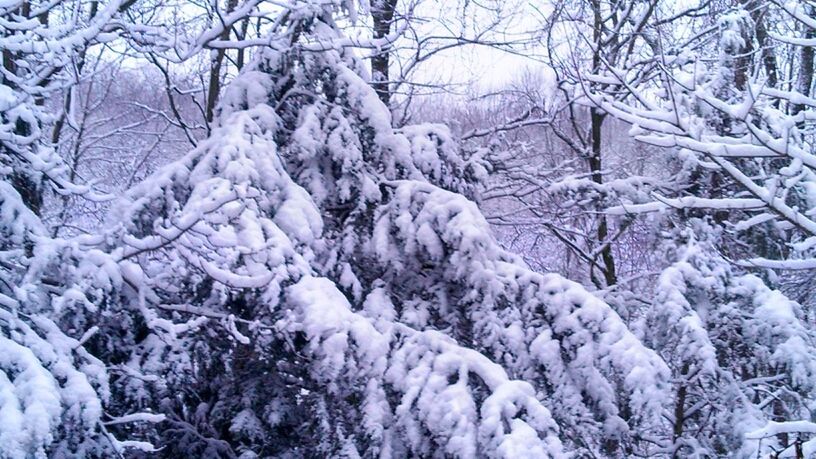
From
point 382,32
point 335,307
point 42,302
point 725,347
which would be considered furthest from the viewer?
point 382,32

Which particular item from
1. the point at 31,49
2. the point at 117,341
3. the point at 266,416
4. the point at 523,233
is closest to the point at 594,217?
the point at 523,233

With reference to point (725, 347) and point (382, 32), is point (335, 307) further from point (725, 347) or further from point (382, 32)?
point (382, 32)

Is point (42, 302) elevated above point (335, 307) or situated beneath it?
elevated above

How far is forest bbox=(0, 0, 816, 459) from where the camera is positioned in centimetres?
302

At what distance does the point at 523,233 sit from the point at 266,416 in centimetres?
423

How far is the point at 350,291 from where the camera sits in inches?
164

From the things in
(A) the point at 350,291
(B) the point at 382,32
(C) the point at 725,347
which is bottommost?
(C) the point at 725,347

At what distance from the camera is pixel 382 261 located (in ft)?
13.5

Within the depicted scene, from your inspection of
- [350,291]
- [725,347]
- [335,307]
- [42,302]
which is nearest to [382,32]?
[350,291]

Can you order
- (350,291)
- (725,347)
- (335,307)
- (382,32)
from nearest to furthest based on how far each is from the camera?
(335,307), (350,291), (725,347), (382,32)

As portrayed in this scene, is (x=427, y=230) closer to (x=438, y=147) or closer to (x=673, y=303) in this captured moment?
(x=438, y=147)

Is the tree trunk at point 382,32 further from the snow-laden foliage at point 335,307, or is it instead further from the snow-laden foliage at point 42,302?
the snow-laden foliage at point 42,302

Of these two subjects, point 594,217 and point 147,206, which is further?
point 594,217

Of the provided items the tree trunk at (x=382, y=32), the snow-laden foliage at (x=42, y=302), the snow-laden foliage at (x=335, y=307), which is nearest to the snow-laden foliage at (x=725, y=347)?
the snow-laden foliage at (x=335, y=307)
